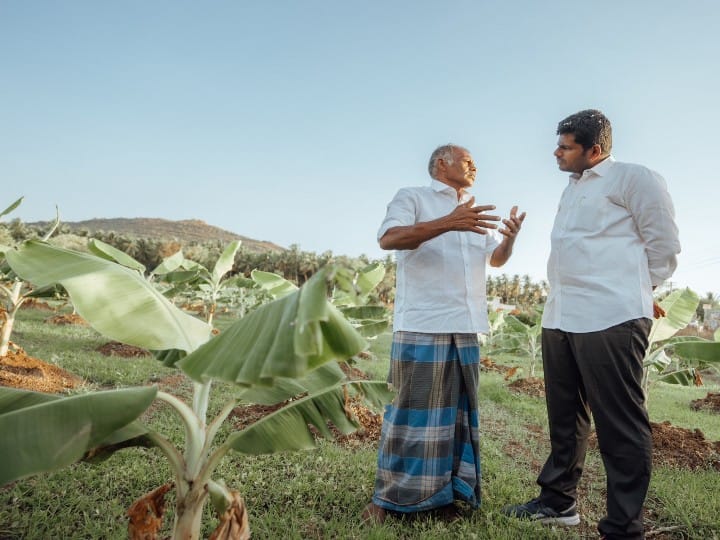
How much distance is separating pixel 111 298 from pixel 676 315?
519 centimetres

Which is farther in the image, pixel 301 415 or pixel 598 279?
pixel 598 279

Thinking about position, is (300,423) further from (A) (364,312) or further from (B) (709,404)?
(B) (709,404)

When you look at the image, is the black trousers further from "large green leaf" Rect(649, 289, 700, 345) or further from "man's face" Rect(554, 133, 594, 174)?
"large green leaf" Rect(649, 289, 700, 345)

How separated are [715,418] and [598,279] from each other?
233 inches

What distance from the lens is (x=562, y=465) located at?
8.61 ft

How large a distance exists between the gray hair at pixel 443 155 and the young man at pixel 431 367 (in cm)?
3

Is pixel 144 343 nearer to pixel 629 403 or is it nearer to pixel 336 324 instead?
pixel 336 324

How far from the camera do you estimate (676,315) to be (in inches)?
188

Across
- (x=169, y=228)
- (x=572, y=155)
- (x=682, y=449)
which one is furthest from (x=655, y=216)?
(x=169, y=228)

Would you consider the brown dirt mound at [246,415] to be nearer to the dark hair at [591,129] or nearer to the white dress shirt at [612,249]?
the white dress shirt at [612,249]

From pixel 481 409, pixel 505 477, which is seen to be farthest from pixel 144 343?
pixel 481 409

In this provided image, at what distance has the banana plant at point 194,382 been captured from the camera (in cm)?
112

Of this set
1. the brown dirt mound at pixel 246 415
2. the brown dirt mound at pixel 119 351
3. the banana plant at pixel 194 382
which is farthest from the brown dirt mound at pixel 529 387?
the brown dirt mound at pixel 119 351

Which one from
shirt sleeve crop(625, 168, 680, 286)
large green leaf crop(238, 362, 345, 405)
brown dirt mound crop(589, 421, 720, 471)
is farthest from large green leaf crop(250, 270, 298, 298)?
shirt sleeve crop(625, 168, 680, 286)
